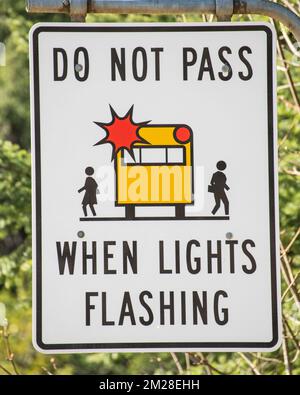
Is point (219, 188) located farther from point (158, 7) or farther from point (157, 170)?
point (158, 7)

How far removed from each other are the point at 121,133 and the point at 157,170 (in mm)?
139

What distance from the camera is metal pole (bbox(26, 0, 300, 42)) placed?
2.73m

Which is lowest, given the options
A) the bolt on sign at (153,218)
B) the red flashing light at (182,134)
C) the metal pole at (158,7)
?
the bolt on sign at (153,218)

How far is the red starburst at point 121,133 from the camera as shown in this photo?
2691 millimetres

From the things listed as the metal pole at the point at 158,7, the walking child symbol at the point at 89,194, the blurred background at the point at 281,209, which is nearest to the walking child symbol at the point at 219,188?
the walking child symbol at the point at 89,194

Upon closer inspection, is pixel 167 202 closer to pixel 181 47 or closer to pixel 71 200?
pixel 71 200

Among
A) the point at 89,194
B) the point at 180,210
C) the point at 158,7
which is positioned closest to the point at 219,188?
the point at 180,210

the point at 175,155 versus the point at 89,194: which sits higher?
the point at 175,155

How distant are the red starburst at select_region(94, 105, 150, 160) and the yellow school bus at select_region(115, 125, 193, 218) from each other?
0.01 metres

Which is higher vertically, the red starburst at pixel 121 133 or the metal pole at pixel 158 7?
the metal pole at pixel 158 7

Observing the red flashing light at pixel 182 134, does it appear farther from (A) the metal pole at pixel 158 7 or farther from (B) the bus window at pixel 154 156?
(A) the metal pole at pixel 158 7

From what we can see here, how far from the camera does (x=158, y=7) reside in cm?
275

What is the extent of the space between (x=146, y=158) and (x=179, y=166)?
0.09 m
